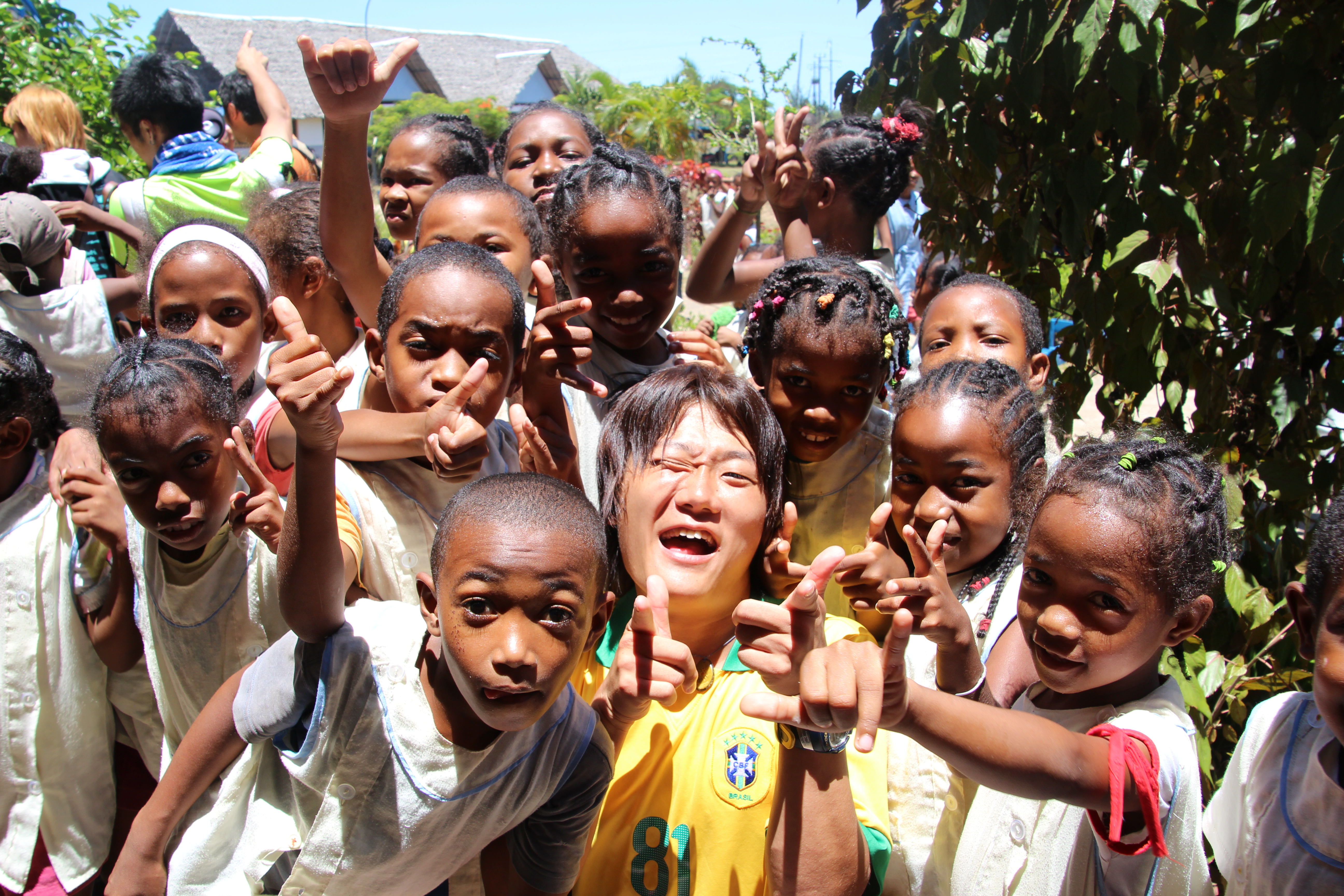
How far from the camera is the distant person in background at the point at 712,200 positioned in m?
12.8

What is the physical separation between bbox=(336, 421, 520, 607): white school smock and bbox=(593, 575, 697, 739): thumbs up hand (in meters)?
0.67

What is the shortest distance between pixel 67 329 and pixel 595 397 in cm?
266

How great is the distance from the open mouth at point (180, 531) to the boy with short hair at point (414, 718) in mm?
437

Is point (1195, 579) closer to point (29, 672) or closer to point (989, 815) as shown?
point (989, 815)

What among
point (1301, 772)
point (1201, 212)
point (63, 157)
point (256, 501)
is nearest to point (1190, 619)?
point (1301, 772)

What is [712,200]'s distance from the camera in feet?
43.2

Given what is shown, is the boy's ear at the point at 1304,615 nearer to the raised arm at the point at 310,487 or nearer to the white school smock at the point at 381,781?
the white school smock at the point at 381,781

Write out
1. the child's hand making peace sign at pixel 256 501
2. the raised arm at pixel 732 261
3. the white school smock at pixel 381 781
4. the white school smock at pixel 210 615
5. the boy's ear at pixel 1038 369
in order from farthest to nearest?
the raised arm at pixel 732 261 → the boy's ear at pixel 1038 369 → the white school smock at pixel 210 615 → the child's hand making peace sign at pixel 256 501 → the white school smock at pixel 381 781

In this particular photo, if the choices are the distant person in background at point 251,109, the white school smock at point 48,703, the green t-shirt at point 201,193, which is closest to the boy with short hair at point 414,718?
the white school smock at point 48,703

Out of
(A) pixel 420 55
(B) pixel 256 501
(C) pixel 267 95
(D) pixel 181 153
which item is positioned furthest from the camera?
(A) pixel 420 55

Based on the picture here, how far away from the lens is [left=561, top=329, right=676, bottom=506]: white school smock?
91.8 inches

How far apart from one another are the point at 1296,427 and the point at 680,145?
21565mm

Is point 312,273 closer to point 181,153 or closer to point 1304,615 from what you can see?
point 181,153

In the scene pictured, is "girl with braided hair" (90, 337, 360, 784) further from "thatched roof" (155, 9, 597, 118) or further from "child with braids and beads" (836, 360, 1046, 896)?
"thatched roof" (155, 9, 597, 118)
